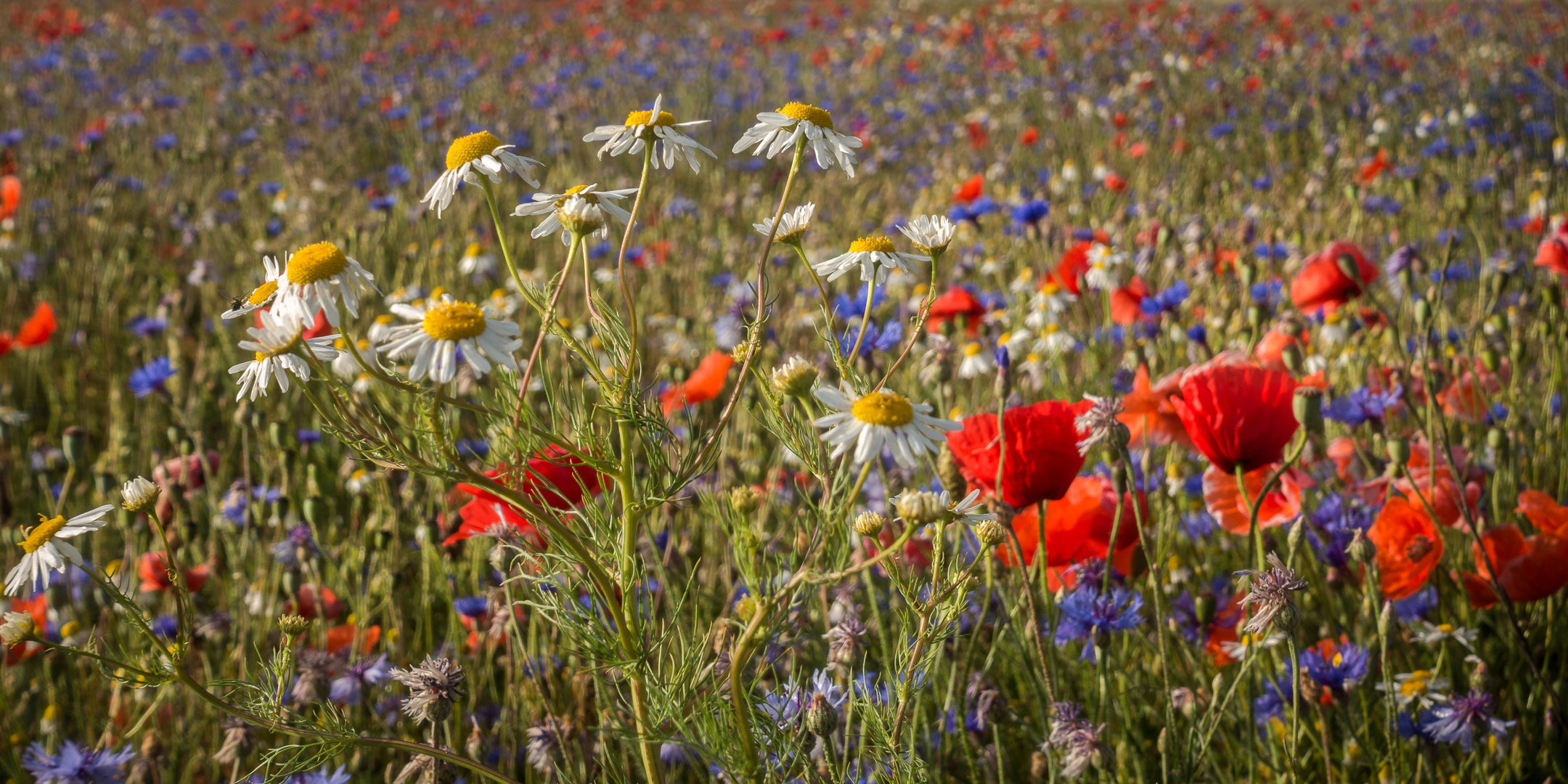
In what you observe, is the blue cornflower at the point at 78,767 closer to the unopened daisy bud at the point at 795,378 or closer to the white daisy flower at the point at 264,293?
the white daisy flower at the point at 264,293

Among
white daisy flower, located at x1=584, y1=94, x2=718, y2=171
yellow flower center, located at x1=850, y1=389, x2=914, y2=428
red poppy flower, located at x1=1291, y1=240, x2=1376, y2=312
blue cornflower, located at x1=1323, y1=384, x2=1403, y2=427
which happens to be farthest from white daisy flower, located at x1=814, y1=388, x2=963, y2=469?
red poppy flower, located at x1=1291, y1=240, x2=1376, y2=312

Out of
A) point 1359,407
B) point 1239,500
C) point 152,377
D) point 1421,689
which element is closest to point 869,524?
point 1239,500

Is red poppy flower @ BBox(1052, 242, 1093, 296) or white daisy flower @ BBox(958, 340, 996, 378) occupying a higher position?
red poppy flower @ BBox(1052, 242, 1093, 296)

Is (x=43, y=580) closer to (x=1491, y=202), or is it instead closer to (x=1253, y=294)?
(x=1253, y=294)

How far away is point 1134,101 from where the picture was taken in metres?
6.55

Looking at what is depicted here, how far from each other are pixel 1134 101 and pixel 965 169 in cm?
196

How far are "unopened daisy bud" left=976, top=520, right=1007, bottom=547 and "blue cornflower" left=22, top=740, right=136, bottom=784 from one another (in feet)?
3.65

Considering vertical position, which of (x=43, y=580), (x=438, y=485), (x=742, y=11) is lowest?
(x=438, y=485)

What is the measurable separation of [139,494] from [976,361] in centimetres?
183

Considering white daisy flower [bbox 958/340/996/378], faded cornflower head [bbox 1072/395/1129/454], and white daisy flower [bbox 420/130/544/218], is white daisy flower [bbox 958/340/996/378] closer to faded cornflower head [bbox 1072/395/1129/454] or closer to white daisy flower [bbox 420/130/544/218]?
faded cornflower head [bbox 1072/395/1129/454]

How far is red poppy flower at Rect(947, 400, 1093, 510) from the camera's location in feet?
3.44

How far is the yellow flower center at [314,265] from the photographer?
0.71m

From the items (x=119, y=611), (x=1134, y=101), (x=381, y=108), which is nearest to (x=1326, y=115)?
(x=1134, y=101)

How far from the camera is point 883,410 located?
683 mm
